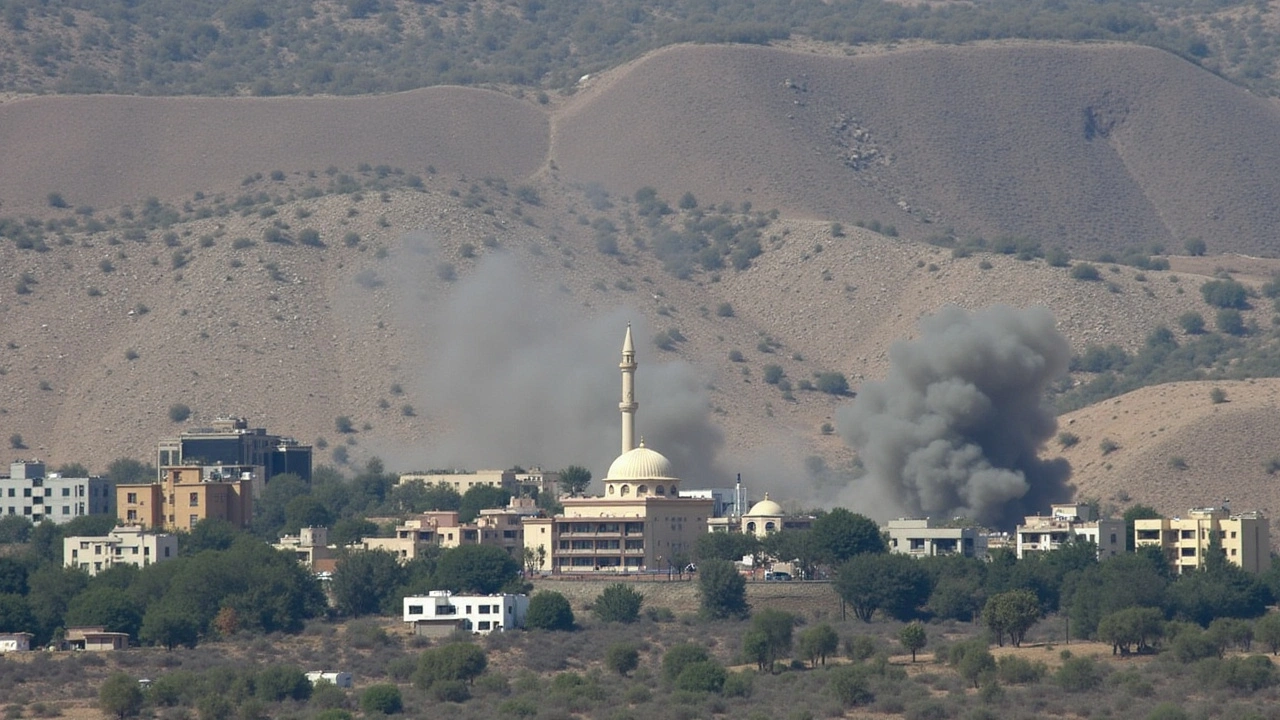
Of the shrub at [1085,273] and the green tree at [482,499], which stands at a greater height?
the shrub at [1085,273]

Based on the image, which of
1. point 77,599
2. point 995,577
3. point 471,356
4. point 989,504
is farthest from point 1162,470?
point 77,599

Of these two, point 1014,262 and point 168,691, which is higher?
point 1014,262

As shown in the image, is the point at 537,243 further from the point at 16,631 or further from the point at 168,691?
the point at 168,691

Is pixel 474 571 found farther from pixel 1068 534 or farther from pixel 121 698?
pixel 121 698

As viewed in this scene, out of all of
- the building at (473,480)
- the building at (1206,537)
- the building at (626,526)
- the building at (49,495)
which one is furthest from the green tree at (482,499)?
the building at (1206,537)

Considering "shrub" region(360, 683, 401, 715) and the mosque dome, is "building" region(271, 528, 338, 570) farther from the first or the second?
"shrub" region(360, 683, 401, 715)

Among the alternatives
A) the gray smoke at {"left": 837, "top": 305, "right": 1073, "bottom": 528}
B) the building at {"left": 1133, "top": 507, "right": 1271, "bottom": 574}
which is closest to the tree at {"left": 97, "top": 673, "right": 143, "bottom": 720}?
the building at {"left": 1133, "top": 507, "right": 1271, "bottom": 574}

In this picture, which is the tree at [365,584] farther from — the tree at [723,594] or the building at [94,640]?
the building at [94,640]

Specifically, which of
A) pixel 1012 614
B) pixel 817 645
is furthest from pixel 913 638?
pixel 1012 614
